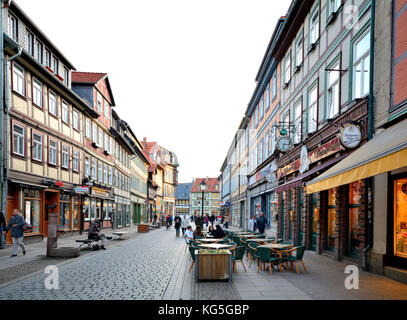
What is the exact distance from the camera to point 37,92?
20.0 meters

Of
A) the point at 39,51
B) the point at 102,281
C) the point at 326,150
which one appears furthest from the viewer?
the point at 39,51

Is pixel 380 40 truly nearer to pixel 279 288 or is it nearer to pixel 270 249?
pixel 270 249

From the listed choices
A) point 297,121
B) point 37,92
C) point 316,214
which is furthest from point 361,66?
point 37,92

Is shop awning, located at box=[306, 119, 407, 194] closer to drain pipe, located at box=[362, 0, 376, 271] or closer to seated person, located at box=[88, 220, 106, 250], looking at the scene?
drain pipe, located at box=[362, 0, 376, 271]

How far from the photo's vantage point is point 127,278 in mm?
9531

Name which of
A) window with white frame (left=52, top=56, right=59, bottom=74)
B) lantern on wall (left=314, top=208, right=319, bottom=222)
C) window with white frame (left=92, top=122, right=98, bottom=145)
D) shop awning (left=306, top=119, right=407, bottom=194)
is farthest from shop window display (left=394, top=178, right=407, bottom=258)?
window with white frame (left=92, top=122, right=98, bottom=145)

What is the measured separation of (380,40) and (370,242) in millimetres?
5549

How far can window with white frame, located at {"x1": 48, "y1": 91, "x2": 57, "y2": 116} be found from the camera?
2169 cm

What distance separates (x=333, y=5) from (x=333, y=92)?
3.37 meters

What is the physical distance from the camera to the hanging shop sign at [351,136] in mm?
11109

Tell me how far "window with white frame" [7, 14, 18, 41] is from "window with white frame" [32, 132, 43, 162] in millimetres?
4821

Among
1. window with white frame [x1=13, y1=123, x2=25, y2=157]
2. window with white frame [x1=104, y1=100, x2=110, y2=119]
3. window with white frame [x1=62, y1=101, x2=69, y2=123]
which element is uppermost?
window with white frame [x1=104, y1=100, x2=110, y2=119]

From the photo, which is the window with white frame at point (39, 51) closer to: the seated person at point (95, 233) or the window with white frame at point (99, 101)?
the seated person at point (95, 233)

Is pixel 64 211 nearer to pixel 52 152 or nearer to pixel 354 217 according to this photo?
pixel 52 152
